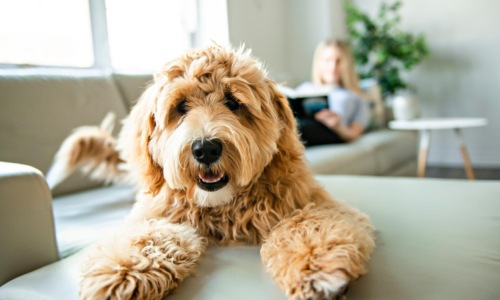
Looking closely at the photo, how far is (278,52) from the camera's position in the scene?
559cm

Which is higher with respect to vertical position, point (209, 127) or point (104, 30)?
point (104, 30)

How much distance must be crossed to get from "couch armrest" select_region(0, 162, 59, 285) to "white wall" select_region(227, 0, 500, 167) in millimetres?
4213

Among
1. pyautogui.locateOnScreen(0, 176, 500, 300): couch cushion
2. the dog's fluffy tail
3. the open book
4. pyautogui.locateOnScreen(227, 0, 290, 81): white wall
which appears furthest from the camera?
pyautogui.locateOnScreen(227, 0, 290, 81): white wall

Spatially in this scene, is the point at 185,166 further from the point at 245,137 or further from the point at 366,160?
the point at 366,160

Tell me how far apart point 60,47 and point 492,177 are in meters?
4.92

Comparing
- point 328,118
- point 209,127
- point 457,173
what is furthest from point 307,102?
point 457,173

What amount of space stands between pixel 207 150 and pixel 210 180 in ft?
0.39

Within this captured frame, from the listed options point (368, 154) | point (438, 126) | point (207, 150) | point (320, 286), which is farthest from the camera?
point (438, 126)

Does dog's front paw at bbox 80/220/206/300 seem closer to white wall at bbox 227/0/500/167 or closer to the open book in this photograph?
the open book

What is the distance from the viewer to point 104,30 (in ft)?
11.5

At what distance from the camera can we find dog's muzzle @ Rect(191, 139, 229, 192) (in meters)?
1.17

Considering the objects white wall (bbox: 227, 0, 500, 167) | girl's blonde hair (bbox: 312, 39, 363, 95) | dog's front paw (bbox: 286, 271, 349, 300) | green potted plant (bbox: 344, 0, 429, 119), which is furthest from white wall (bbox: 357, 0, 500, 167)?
dog's front paw (bbox: 286, 271, 349, 300)

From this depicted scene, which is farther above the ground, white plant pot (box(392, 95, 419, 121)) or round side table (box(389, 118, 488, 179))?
white plant pot (box(392, 95, 419, 121))

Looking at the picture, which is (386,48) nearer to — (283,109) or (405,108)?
(405,108)
